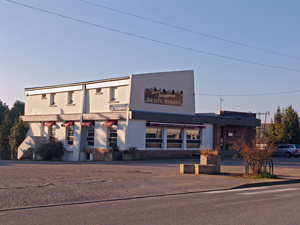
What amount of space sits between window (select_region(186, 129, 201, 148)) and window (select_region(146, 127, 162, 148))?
313cm

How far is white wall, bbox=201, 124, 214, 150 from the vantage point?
32.4 metres

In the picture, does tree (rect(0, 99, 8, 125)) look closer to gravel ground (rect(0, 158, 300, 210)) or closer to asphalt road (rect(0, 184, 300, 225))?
gravel ground (rect(0, 158, 300, 210))

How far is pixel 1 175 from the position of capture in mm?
14398

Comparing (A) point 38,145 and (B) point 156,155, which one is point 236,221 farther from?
(A) point 38,145

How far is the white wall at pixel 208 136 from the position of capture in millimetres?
32438

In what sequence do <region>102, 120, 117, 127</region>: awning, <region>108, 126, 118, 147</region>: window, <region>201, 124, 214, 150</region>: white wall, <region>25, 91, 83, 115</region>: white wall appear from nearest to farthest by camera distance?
<region>102, 120, 117, 127</region>: awning < <region>108, 126, 118, 147</region>: window < <region>201, 124, 214, 150</region>: white wall < <region>25, 91, 83, 115</region>: white wall

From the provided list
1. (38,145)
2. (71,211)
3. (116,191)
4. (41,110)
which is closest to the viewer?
(71,211)

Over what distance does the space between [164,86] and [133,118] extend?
4758 millimetres

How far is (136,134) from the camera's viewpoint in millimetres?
28281

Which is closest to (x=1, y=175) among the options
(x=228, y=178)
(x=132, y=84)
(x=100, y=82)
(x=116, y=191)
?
(x=116, y=191)

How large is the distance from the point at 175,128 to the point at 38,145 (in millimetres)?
13891

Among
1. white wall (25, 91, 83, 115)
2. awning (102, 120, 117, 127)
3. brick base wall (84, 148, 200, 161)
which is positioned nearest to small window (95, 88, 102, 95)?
white wall (25, 91, 83, 115)

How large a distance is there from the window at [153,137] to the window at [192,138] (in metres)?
3.13

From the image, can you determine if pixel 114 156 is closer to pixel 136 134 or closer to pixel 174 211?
pixel 136 134
